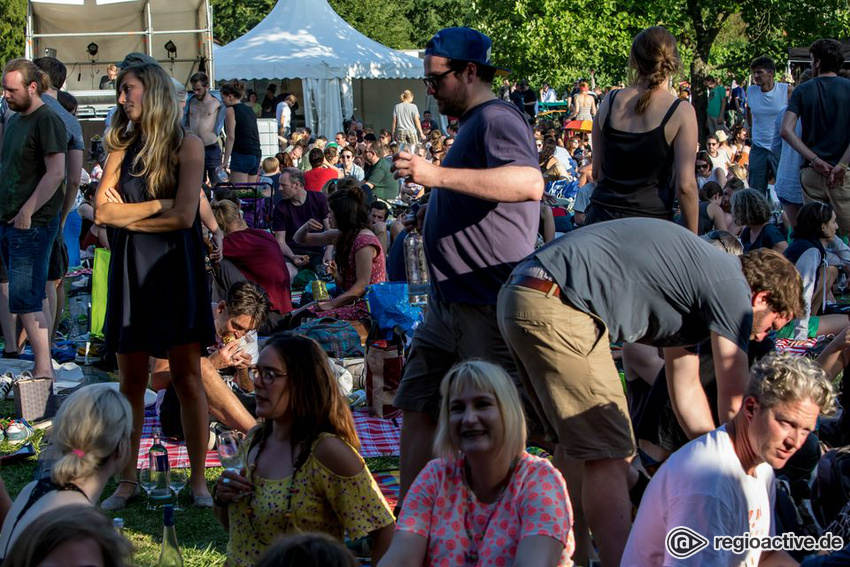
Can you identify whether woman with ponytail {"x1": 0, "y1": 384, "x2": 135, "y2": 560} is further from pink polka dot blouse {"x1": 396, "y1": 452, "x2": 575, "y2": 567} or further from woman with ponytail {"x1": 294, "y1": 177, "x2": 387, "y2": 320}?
woman with ponytail {"x1": 294, "y1": 177, "x2": 387, "y2": 320}

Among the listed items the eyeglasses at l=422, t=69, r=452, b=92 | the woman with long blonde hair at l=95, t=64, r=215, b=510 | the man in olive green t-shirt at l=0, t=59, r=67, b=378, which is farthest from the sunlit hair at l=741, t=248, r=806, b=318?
the man in olive green t-shirt at l=0, t=59, r=67, b=378

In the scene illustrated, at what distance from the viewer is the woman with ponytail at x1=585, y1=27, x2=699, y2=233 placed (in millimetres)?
5254

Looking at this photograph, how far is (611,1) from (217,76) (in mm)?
9259

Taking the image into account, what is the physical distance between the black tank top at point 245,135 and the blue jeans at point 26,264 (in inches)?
286

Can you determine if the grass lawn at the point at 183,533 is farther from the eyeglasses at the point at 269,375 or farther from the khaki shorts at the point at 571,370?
the khaki shorts at the point at 571,370

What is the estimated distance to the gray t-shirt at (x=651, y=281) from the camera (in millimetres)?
3590

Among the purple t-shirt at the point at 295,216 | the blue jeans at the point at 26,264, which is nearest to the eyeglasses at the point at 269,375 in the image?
the blue jeans at the point at 26,264

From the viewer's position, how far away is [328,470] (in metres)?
3.50

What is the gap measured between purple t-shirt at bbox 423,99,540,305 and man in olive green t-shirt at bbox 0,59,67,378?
378 cm

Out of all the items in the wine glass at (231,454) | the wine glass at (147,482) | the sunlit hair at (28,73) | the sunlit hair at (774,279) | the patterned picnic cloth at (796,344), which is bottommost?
→ the wine glass at (147,482)

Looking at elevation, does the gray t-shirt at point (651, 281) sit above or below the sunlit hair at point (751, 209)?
above

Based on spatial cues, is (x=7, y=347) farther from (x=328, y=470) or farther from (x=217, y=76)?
(x=217, y=76)

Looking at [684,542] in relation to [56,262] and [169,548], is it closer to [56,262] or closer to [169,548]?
[169,548]

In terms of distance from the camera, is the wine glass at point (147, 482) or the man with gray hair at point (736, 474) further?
the wine glass at point (147, 482)
